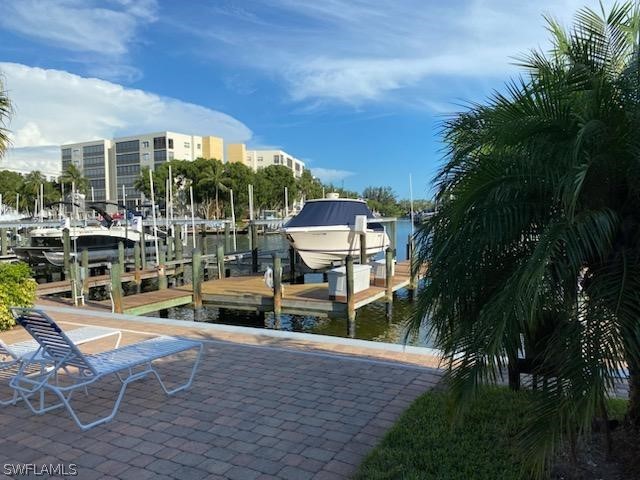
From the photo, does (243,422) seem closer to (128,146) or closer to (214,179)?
(214,179)

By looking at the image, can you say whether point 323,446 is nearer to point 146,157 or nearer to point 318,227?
point 318,227

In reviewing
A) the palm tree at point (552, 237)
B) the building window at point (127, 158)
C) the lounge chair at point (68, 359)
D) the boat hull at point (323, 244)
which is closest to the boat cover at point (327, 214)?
the boat hull at point (323, 244)

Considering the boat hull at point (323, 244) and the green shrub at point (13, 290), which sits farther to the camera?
the boat hull at point (323, 244)

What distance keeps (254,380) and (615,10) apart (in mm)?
4643

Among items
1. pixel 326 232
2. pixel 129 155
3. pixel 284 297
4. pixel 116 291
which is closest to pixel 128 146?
pixel 129 155

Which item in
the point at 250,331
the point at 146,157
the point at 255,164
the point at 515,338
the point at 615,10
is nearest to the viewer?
the point at 515,338

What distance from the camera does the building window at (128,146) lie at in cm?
10504

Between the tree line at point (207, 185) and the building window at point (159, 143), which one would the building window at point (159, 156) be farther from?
the tree line at point (207, 185)

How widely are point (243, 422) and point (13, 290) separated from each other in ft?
19.9

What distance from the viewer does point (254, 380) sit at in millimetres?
5414

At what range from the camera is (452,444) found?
3.62m

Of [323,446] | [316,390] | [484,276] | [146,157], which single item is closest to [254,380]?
[316,390]

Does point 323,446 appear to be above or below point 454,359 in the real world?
below

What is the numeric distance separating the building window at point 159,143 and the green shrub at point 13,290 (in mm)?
96507
